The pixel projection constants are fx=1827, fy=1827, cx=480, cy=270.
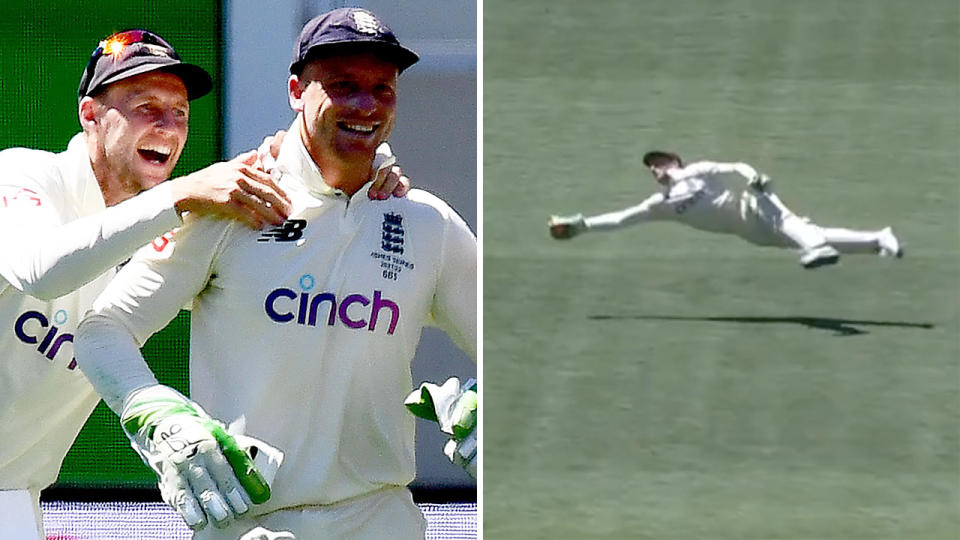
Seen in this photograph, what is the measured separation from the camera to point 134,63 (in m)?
3.57

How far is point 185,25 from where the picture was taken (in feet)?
17.8

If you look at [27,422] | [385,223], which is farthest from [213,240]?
[27,422]

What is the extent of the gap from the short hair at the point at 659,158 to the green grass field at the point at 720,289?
0.5 inches

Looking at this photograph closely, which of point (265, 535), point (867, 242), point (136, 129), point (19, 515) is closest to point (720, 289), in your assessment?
point (867, 242)

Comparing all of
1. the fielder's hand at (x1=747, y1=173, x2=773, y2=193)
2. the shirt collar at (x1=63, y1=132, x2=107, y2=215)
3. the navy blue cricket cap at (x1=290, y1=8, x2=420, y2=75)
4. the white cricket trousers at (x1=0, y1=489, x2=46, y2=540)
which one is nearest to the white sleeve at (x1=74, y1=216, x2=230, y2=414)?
the navy blue cricket cap at (x1=290, y1=8, x2=420, y2=75)

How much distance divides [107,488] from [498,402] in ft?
10.6

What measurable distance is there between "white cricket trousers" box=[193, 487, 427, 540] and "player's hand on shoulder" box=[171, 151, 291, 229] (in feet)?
1.64

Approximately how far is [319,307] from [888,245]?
1041 millimetres

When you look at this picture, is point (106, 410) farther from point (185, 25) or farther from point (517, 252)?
point (517, 252)

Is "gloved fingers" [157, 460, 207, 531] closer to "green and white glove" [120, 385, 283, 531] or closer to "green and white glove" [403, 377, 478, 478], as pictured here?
"green and white glove" [120, 385, 283, 531]

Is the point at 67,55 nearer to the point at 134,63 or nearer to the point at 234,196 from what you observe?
the point at 134,63

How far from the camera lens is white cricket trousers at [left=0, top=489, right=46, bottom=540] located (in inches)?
140

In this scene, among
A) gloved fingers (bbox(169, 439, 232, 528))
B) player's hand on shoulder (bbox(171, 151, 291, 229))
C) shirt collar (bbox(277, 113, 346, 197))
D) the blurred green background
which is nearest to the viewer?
gloved fingers (bbox(169, 439, 232, 528))

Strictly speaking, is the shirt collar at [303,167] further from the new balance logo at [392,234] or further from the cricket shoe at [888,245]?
the cricket shoe at [888,245]
